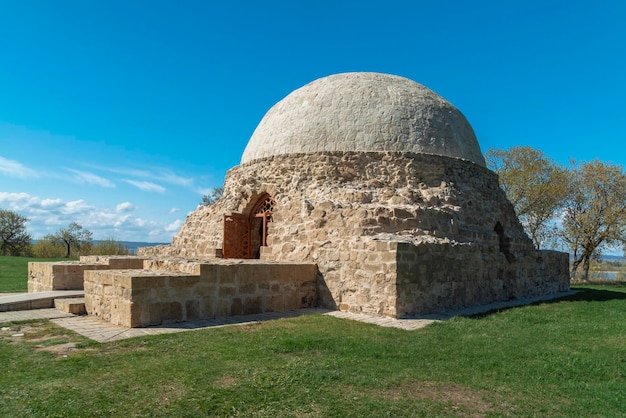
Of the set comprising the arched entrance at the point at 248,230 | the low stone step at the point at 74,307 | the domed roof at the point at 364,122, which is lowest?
the low stone step at the point at 74,307

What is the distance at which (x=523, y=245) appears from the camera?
13062mm

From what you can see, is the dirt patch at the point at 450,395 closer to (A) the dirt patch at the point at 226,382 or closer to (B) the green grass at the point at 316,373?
(B) the green grass at the point at 316,373

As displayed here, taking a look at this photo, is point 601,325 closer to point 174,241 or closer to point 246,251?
point 246,251

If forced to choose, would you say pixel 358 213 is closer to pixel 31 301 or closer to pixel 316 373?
pixel 316 373

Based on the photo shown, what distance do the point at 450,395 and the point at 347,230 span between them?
5484 mm

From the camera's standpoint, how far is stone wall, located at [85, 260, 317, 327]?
6777 millimetres

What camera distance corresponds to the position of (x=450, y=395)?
4078 mm

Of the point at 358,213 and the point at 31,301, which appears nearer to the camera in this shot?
the point at 31,301

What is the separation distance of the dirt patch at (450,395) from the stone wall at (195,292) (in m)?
4.00

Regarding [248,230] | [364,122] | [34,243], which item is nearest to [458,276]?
[364,122]

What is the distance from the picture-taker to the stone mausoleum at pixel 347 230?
7.84 meters

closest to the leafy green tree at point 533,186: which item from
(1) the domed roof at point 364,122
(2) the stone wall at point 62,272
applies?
(1) the domed roof at point 364,122

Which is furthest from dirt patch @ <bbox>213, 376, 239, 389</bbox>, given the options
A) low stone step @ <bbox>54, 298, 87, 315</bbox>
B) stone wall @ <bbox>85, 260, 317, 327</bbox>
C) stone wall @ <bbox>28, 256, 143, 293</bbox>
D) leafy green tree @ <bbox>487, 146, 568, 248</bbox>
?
leafy green tree @ <bbox>487, 146, 568, 248</bbox>

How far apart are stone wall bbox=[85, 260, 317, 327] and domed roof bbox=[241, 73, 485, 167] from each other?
4.76 m
